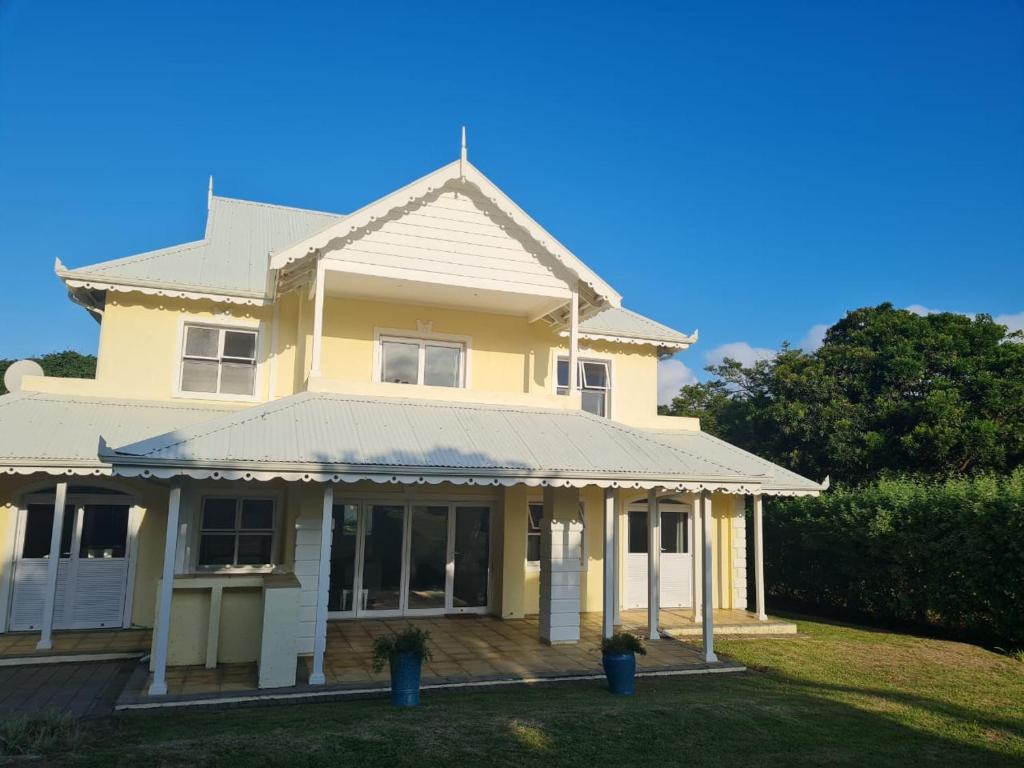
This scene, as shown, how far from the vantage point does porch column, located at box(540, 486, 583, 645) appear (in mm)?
12594

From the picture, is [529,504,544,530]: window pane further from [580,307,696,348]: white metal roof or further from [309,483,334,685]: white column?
[309,483,334,685]: white column

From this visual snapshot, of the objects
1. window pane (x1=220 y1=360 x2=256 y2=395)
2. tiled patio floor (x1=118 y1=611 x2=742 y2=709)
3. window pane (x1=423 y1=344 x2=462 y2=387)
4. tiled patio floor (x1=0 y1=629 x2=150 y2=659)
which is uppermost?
window pane (x1=423 y1=344 x2=462 y2=387)

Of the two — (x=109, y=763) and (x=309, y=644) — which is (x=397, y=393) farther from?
(x=109, y=763)

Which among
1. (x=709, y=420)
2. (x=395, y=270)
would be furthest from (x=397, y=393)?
(x=709, y=420)

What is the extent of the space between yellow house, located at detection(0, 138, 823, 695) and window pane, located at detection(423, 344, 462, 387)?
47 millimetres

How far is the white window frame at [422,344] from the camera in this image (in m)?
15.1

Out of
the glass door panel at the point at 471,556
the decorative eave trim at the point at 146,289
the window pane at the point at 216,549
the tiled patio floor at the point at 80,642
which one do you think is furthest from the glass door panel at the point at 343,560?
the decorative eave trim at the point at 146,289

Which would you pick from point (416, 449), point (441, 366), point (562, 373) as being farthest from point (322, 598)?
point (562, 373)

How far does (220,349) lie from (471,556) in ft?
21.7

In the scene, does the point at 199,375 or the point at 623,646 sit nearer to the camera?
the point at 623,646

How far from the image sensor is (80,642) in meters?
12.2

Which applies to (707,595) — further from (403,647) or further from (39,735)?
(39,735)

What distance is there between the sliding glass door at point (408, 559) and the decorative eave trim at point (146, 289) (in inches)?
180

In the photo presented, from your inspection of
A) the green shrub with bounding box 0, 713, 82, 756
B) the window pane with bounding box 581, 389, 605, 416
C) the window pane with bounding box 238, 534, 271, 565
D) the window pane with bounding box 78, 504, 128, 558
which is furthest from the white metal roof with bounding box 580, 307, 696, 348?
the green shrub with bounding box 0, 713, 82, 756
